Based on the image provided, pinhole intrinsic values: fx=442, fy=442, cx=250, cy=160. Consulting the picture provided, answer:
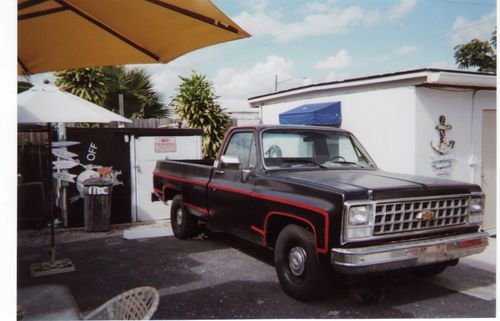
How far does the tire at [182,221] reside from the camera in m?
6.77

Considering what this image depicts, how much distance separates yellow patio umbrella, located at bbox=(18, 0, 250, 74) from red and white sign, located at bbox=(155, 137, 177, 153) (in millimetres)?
4136

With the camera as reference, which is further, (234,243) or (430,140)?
(430,140)

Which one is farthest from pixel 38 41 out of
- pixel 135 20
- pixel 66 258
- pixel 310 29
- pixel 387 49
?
pixel 387 49

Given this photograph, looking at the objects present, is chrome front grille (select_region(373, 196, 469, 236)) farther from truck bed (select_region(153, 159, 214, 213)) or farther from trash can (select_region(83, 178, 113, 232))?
trash can (select_region(83, 178, 113, 232))

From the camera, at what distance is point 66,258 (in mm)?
6000

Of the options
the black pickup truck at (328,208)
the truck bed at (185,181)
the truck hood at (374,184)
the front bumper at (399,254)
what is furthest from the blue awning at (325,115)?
the front bumper at (399,254)

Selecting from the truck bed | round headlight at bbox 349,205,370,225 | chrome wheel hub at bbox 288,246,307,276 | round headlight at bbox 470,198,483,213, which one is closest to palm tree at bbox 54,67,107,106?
the truck bed

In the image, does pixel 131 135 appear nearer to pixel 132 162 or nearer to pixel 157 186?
pixel 132 162

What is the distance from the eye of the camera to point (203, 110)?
12.4 m

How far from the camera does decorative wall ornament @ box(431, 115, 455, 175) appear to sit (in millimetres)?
7277

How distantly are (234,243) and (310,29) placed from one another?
3339 millimetres

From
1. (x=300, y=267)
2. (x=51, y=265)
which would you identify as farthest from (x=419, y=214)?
(x=51, y=265)

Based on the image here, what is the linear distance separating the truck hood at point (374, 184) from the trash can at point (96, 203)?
393cm

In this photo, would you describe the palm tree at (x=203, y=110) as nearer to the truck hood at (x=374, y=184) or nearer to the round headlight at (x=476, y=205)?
the truck hood at (x=374, y=184)
